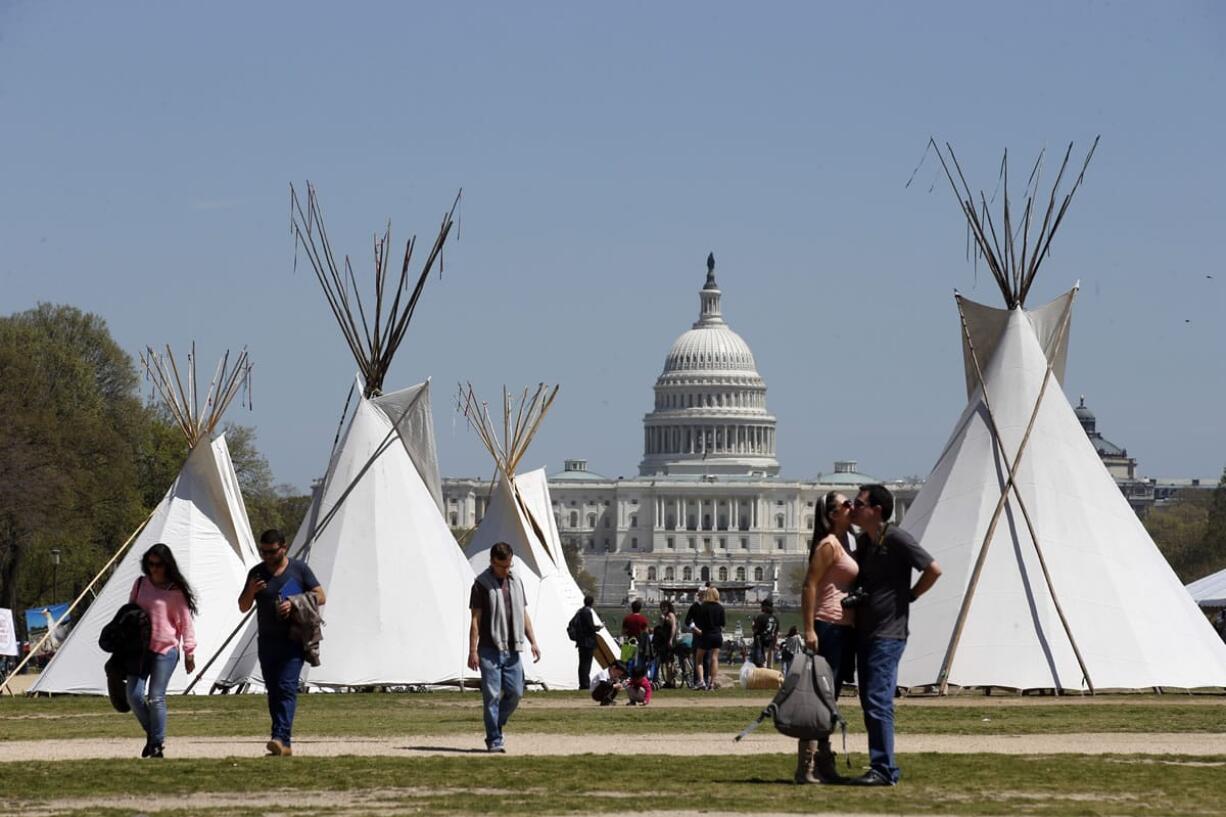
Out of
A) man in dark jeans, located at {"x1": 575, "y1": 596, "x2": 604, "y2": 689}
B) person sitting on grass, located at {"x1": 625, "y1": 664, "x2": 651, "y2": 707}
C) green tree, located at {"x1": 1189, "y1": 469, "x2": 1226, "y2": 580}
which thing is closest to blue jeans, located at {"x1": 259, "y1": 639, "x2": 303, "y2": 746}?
person sitting on grass, located at {"x1": 625, "y1": 664, "x2": 651, "y2": 707}

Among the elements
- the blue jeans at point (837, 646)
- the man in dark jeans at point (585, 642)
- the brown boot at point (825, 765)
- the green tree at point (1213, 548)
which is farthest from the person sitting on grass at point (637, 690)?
the green tree at point (1213, 548)

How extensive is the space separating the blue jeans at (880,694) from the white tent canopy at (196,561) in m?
20.8

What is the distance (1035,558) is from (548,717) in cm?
905

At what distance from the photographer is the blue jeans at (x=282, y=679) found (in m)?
18.0

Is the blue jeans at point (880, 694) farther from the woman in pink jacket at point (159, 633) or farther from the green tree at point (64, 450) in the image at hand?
the green tree at point (64, 450)

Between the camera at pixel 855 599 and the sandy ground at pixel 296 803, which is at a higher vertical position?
the camera at pixel 855 599

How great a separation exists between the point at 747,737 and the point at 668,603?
20.6 meters

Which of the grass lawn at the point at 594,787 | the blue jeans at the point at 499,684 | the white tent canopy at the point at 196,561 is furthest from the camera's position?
the white tent canopy at the point at 196,561

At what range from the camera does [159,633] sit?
58.8 feet

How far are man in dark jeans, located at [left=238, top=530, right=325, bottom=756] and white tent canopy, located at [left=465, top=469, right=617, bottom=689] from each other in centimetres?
1952

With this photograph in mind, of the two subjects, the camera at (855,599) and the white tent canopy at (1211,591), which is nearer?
the camera at (855,599)

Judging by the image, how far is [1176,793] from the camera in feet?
48.8

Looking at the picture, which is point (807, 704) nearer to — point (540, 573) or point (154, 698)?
point (154, 698)

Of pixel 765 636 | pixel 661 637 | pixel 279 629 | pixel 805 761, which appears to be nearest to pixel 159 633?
pixel 279 629
